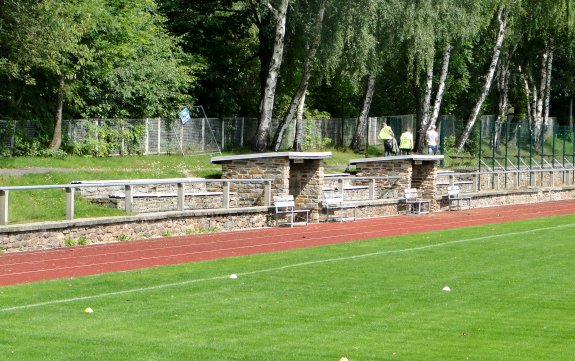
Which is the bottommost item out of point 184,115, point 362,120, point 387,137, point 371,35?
point 387,137

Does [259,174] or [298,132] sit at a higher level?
[298,132]

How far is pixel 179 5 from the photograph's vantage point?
166ft

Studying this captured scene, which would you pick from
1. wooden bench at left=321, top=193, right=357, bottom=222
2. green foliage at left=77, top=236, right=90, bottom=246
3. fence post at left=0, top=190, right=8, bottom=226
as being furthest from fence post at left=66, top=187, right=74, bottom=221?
wooden bench at left=321, top=193, right=357, bottom=222

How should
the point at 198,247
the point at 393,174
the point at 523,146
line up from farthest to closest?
the point at 523,146, the point at 393,174, the point at 198,247

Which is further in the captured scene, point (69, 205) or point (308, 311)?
point (69, 205)

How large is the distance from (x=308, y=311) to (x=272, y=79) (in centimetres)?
2908

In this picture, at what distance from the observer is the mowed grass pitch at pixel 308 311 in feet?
39.7

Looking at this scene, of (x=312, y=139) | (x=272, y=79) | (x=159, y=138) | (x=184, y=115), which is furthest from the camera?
(x=312, y=139)

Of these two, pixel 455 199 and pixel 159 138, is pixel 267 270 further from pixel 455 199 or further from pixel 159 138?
pixel 159 138

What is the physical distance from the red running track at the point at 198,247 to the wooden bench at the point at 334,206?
0.68 metres

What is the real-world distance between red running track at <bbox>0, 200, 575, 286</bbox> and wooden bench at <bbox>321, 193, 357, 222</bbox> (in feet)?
2.24

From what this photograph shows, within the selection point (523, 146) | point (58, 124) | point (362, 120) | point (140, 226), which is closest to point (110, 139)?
point (58, 124)

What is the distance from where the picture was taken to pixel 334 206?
3269cm

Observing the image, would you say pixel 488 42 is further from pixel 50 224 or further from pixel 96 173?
pixel 50 224
